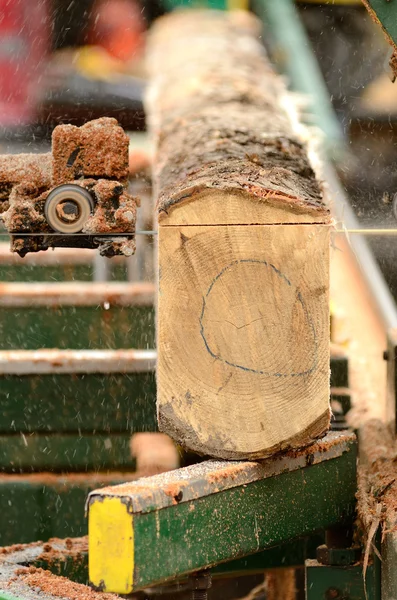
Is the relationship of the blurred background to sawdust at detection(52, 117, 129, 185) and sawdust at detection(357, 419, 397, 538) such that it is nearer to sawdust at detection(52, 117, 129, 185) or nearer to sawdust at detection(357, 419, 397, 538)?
sawdust at detection(357, 419, 397, 538)

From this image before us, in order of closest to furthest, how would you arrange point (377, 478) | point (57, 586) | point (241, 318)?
1. point (241, 318)
2. point (57, 586)
3. point (377, 478)

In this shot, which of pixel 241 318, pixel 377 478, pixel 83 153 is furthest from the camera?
pixel 377 478

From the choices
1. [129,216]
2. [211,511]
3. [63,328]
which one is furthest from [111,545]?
[63,328]

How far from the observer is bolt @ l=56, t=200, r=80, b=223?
227 cm

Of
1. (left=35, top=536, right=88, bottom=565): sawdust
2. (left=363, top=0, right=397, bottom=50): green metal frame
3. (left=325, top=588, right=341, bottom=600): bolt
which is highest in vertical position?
(left=363, top=0, right=397, bottom=50): green metal frame

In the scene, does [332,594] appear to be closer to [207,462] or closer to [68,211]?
[207,462]

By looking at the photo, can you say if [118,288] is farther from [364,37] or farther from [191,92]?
[364,37]

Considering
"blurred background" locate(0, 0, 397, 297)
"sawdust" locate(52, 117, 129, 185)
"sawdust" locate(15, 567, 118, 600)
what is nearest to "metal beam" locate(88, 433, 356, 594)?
"sawdust" locate(15, 567, 118, 600)

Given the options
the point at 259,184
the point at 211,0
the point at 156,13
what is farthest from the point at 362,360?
the point at 156,13

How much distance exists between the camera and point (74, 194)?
2266mm

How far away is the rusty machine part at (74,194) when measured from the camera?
7.45ft

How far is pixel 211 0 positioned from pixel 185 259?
457cm

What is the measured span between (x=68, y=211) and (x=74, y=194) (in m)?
0.05

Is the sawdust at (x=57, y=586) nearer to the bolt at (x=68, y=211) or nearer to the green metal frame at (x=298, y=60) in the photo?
the bolt at (x=68, y=211)
